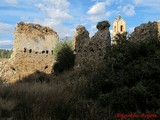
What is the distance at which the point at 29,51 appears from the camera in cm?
3112

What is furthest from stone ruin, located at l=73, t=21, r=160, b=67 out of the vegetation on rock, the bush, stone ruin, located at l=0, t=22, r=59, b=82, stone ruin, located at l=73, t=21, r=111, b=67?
stone ruin, located at l=0, t=22, r=59, b=82

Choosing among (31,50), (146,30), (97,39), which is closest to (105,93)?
(146,30)

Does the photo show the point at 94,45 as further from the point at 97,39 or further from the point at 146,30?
the point at 146,30

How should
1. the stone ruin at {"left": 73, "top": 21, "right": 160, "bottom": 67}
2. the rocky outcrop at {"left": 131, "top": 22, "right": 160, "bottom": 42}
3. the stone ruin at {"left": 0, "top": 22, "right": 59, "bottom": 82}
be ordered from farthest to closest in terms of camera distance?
the stone ruin at {"left": 0, "top": 22, "right": 59, "bottom": 82} < the stone ruin at {"left": 73, "top": 21, "right": 160, "bottom": 67} < the rocky outcrop at {"left": 131, "top": 22, "right": 160, "bottom": 42}

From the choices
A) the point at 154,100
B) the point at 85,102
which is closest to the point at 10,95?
the point at 85,102

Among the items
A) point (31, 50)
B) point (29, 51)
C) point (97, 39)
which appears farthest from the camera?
point (31, 50)

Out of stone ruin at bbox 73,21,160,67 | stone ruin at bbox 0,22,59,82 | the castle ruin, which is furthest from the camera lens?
stone ruin at bbox 0,22,59,82

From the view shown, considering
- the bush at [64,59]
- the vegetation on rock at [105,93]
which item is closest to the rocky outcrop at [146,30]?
the vegetation on rock at [105,93]

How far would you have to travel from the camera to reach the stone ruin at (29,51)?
29750 mm

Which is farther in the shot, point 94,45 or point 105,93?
point 94,45

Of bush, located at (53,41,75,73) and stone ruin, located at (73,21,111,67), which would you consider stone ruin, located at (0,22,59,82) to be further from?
stone ruin, located at (73,21,111,67)

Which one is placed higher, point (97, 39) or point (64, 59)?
point (97, 39)

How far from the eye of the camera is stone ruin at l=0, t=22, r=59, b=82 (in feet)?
97.6

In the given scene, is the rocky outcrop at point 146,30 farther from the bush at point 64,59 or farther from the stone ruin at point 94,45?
the bush at point 64,59
